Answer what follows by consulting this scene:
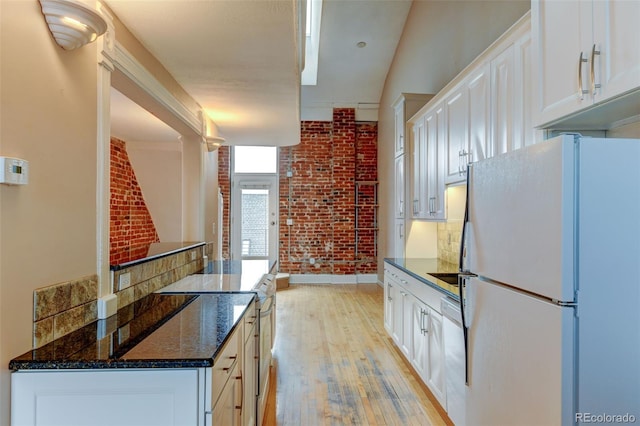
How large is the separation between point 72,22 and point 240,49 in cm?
91

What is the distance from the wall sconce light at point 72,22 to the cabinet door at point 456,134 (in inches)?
93.4

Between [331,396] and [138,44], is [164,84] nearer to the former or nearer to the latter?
[138,44]

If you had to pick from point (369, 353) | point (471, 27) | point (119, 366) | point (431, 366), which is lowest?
point (369, 353)

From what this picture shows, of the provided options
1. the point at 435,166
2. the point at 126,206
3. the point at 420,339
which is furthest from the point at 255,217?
the point at 420,339

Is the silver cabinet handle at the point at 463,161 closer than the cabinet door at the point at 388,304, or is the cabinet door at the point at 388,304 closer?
the silver cabinet handle at the point at 463,161

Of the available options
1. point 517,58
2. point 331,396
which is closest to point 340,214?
point 331,396

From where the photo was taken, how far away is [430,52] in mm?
4629

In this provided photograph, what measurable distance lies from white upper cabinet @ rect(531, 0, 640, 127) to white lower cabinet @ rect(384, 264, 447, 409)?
1306 mm

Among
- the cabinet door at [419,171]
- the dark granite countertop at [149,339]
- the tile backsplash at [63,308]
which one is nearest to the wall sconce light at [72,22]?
the tile backsplash at [63,308]

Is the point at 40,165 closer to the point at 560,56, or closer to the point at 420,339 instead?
the point at 560,56

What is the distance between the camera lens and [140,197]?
469 cm

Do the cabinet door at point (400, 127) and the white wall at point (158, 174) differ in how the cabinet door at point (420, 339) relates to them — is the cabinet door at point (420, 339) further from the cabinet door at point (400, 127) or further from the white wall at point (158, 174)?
the white wall at point (158, 174)

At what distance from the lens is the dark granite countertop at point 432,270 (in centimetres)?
226

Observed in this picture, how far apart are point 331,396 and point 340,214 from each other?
472 cm
